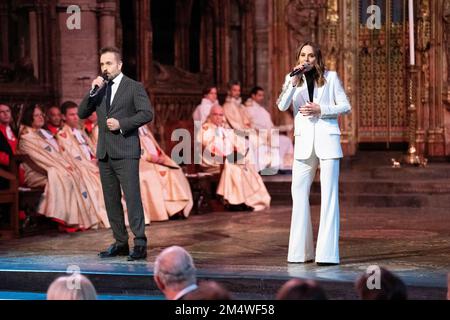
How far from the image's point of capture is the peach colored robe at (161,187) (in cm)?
1087

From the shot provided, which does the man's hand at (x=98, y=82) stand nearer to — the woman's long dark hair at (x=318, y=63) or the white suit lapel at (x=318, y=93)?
Answer: the woman's long dark hair at (x=318, y=63)

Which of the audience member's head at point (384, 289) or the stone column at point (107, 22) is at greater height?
the stone column at point (107, 22)

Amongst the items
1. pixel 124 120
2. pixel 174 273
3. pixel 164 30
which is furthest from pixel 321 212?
pixel 164 30

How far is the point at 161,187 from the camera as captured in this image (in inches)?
431

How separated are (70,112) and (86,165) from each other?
1.88ft

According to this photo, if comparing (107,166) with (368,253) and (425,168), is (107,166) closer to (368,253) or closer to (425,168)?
(368,253)

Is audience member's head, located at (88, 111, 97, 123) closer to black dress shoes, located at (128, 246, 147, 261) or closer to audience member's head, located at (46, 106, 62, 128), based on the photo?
audience member's head, located at (46, 106, 62, 128)

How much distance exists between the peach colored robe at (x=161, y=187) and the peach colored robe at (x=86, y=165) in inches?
19.0

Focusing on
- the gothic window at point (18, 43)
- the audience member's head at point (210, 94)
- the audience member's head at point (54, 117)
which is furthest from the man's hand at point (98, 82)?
the audience member's head at point (210, 94)

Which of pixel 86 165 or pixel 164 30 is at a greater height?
pixel 164 30

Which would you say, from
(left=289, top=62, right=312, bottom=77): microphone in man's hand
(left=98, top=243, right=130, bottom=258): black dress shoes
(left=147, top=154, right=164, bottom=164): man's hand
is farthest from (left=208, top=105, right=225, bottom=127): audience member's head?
(left=289, top=62, right=312, bottom=77): microphone in man's hand

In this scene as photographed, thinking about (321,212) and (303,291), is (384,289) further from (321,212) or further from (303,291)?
(321,212)
